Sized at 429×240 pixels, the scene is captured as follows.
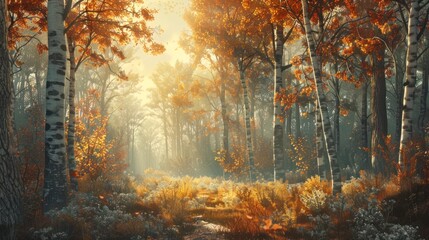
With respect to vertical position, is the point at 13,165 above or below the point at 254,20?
below

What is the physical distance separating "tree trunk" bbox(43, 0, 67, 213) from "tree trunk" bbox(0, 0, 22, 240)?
2.12 meters

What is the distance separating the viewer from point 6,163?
448 centimetres

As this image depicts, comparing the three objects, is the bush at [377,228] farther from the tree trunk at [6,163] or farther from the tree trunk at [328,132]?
the tree trunk at [6,163]

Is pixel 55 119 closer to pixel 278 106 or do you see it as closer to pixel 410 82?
pixel 278 106

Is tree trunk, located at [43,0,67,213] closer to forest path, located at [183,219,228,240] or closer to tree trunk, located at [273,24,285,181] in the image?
forest path, located at [183,219,228,240]

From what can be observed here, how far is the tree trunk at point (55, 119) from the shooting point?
22.5ft

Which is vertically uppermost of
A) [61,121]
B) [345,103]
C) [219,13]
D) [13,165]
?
[219,13]

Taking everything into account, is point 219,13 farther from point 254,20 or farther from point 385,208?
point 385,208

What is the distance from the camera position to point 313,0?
991 centimetres

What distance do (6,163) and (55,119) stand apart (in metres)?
2.67

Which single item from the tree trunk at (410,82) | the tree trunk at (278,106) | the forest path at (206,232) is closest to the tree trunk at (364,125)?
the tree trunk at (278,106)

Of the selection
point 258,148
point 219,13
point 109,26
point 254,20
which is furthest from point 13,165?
point 258,148

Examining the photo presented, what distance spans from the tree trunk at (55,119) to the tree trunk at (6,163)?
6.96 ft

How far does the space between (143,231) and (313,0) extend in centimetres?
811
